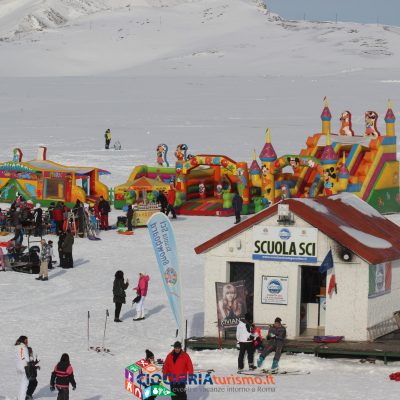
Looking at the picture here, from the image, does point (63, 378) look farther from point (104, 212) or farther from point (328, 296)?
point (104, 212)

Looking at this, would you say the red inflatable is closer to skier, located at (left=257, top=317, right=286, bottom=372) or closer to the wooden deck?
the wooden deck

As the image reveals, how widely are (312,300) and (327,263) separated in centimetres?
134

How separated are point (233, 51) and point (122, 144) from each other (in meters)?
120

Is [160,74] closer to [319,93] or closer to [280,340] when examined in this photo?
[319,93]

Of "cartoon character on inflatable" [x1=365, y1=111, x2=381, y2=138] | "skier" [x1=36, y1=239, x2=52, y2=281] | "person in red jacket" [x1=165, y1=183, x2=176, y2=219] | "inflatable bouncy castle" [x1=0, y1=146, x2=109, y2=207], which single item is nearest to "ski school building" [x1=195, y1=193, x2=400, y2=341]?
"skier" [x1=36, y1=239, x2=52, y2=281]

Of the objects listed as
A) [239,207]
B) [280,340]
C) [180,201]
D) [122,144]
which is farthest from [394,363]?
[122,144]

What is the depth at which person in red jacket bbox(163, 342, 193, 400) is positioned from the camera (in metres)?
15.8

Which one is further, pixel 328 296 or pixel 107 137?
pixel 107 137

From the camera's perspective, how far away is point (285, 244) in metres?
19.6

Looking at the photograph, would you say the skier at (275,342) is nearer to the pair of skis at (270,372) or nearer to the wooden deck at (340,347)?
the pair of skis at (270,372)

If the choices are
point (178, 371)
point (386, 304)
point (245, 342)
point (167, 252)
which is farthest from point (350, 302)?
point (178, 371)

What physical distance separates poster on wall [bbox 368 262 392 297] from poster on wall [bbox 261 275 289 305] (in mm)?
1345

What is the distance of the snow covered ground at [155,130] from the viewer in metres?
18.8

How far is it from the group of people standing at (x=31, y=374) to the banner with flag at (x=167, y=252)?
320 cm
